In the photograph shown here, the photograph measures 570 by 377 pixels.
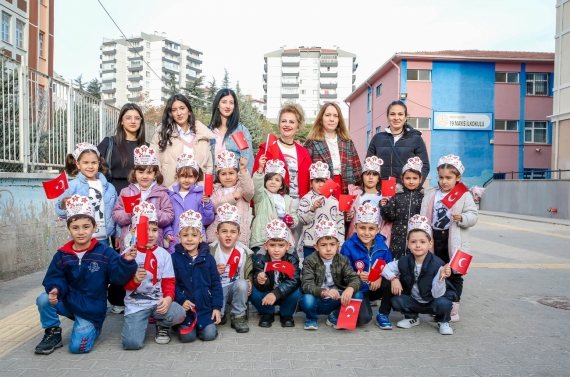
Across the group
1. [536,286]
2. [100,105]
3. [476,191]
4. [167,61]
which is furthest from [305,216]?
[167,61]

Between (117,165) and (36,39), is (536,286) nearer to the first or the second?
(117,165)

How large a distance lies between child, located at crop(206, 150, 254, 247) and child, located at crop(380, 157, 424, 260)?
1571 millimetres

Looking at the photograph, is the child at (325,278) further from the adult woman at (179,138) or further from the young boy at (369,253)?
the adult woman at (179,138)

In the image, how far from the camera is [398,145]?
20.8 ft

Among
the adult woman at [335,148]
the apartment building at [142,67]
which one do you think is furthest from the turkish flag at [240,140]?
the apartment building at [142,67]

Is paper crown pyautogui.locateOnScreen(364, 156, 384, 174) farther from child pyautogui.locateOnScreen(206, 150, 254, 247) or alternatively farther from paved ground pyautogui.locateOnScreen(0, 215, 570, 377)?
paved ground pyautogui.locateOnScreen(0, 215, 570, 377)

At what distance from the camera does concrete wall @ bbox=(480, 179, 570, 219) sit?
21.9 metres

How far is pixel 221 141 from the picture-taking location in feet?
21.0

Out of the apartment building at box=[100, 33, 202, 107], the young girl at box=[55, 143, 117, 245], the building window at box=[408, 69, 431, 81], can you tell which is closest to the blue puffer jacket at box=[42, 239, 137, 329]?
the young girl at box=[55, 143, 117, 245]

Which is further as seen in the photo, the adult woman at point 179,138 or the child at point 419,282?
the adult woman at point 179,138

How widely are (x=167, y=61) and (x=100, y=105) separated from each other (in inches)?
4512

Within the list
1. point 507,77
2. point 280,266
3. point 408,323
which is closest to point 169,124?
point 280,266

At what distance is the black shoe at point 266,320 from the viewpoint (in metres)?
5.18

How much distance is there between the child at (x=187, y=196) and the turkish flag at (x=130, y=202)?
0.54 meters
